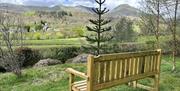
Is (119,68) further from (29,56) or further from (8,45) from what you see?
(29,56)

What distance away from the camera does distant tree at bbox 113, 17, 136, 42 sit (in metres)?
18.0

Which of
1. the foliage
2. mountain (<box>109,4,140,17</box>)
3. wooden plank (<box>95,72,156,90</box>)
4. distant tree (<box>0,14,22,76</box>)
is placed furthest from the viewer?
the foliage

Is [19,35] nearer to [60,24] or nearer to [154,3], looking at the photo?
[154,3]

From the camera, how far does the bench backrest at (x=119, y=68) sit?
479cm

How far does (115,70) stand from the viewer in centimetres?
522

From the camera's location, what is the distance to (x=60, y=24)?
21375 mm

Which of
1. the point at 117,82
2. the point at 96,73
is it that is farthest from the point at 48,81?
the point at 96,73

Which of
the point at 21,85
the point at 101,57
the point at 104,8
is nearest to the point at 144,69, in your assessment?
the point at 101,57

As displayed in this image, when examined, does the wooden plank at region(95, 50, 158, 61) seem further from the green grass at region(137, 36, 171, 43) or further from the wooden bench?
the green grass at region(137, 36, 171, 43)

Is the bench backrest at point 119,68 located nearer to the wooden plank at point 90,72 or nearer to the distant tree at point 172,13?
the wooden plank at point 90,72

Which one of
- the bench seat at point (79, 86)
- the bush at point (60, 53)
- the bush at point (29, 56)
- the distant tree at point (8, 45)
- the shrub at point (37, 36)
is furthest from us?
the shrub at point (37, 36)

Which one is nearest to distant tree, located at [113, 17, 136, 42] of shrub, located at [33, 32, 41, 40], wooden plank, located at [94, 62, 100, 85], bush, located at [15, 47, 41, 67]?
shrub, located at [33, 32, 41, 40]

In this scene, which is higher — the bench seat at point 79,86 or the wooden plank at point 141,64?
the wooden plank at point 141,64

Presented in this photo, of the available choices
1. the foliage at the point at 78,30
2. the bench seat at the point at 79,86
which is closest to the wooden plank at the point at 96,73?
the bench seat at the point at 79,86
